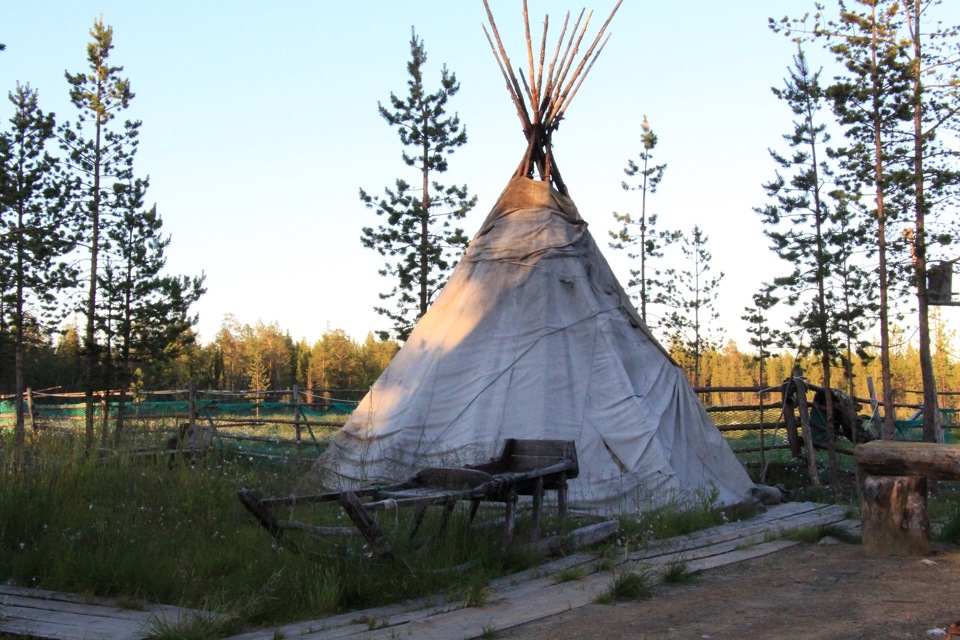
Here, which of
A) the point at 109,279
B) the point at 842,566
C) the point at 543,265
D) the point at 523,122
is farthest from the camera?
the point at 109,279

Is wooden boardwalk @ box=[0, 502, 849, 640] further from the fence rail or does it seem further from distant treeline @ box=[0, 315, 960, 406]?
distant treeline @ box=[0, 315, 960, 406]

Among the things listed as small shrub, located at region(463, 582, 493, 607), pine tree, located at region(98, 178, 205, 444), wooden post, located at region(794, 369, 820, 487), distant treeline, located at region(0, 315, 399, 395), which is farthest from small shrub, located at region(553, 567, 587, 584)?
distant treeline, located at region(0, 315, 399, 395)

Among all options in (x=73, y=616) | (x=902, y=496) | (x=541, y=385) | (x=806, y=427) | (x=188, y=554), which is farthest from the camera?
(x=806, y=427)

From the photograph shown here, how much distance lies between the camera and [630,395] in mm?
6824

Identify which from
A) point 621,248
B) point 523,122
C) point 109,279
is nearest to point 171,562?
point 523,122

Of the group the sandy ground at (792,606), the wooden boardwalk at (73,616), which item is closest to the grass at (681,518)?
the sandy ground at (792,606)

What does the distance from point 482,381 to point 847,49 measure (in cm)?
855

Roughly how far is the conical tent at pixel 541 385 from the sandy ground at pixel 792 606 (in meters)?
1.70

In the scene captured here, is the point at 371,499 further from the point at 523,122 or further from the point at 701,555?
the point at 523,122

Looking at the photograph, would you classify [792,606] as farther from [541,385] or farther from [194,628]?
[541,385]

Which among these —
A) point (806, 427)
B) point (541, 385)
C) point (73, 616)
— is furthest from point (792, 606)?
point (806, 427)

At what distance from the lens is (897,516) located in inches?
194

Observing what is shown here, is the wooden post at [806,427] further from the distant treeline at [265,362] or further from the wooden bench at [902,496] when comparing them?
the distant treeline at [265,362]

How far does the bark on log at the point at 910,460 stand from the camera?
4855mm
